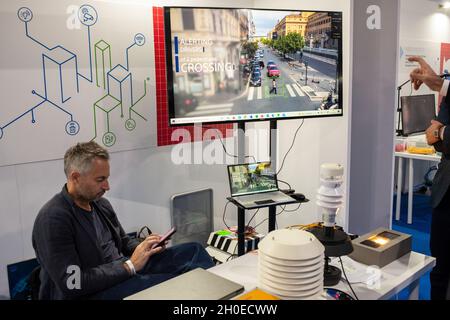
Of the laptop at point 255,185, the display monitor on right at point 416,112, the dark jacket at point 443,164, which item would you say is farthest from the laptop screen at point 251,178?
the display monitor on right at point 416,112

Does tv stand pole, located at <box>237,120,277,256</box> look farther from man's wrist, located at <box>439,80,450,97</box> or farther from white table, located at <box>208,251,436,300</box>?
man's wrist, located at <box>439,80,450,97</box>

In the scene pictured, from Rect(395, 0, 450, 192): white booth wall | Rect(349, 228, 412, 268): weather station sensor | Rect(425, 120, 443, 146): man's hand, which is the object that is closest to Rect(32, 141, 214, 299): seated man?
Rect(349, 228, 412, 268): weather station sensor

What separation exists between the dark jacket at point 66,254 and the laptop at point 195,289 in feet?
1.74

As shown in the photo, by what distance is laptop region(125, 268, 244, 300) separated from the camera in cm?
138

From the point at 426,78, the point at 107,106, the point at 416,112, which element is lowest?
the point at 416,112

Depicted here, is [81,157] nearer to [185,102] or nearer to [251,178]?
[185,102]

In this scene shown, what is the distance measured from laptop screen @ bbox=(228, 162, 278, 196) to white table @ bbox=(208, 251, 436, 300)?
0.86m

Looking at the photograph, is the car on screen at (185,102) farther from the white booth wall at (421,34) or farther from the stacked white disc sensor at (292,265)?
the white booth wall at (421,34)

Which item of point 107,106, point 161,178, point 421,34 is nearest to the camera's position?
point 107,106

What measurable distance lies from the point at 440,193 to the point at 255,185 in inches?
42.9

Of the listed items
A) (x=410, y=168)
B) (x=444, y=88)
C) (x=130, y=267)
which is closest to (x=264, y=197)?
(x=130, y=267)

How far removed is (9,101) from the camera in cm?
243

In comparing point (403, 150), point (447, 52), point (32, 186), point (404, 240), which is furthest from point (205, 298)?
point (447, 52)

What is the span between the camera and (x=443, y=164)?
2.38 m
